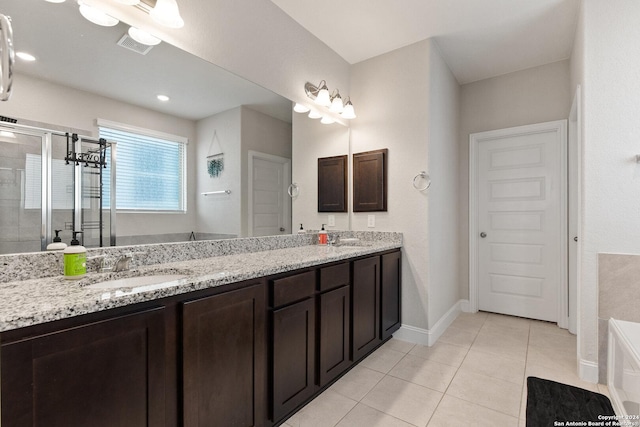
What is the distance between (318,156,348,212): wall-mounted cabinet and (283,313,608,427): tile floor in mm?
1397

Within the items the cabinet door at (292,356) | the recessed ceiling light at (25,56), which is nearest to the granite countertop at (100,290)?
the cabinet door at (292,356)

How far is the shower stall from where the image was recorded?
46.2 inches

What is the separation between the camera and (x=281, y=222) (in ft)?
8.16

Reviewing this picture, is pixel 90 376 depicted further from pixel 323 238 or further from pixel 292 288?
pixel 323 238

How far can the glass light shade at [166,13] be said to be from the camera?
152 centimetres

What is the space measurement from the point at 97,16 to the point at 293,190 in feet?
5.33

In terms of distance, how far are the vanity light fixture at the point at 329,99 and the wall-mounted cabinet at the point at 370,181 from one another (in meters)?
0.44

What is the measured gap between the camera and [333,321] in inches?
77.5

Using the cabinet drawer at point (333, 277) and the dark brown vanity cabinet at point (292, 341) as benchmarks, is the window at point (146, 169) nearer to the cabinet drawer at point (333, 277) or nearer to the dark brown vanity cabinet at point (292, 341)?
the dark brown vanity cabinet at point (292, 341)

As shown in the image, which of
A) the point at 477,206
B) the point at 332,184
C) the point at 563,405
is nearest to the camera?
the point at 563,405

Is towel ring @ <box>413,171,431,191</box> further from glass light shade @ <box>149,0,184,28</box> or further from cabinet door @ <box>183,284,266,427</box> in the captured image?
glass light shade @ <box>149,0,184,28</box>

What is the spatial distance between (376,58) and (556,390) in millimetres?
3101

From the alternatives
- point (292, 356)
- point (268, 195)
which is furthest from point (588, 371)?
point (268, 195)

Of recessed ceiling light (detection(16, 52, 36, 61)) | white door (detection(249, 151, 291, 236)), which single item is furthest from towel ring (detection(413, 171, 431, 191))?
recessed ceiling light (detection(16, 52, 36, 61))
